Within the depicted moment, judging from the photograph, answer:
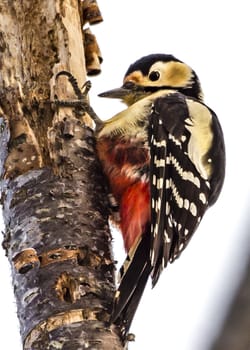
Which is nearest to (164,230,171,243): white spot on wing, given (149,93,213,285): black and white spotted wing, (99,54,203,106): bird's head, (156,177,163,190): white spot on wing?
(149,93,213,285): black and white spotted wing

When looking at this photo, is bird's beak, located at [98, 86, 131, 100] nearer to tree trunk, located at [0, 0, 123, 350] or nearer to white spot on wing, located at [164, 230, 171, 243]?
tree trunk, located at [0, 0, 123, 350]

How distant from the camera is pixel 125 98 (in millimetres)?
2527

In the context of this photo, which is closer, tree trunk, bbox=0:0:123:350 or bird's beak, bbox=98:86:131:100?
tree trunk, bbox=0:0:123:350

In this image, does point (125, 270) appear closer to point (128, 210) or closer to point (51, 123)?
point (128, 210)

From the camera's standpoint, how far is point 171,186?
2076 millimetres

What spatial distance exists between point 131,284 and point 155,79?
103 centimetres

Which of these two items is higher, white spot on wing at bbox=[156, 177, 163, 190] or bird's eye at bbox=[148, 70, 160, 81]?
bird's eye at bbox=[148, 70, 160, 81]

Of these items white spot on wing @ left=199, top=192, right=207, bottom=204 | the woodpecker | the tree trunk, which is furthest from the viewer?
white spot on wing @ left=199, top=192, right=207, bottom=204

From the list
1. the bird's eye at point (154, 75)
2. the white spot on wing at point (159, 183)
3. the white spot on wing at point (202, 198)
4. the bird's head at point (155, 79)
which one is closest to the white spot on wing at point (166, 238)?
the white spot on wing at point (159, 183)

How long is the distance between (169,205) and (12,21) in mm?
808

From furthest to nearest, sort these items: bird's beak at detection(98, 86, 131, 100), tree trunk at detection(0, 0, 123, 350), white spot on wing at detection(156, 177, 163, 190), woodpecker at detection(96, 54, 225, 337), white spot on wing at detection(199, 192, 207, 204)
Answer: bird's beak at detection(98, 86, 131, 100)
white spot on wing at detection(199, 192, 207, 204)
white spot on wing at detection(156, 177, 163, 190)
woodpecker at detection(96, 54, 225, 337)
tree trunk at detection(0, 0, 123, 350)

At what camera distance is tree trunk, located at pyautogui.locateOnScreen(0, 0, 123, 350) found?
1.57 metres

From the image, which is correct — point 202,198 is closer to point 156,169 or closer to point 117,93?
point 156,169

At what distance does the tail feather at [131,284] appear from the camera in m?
1.61
